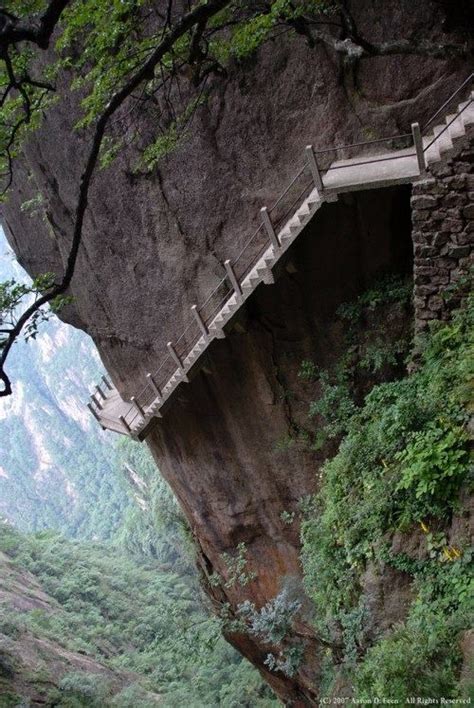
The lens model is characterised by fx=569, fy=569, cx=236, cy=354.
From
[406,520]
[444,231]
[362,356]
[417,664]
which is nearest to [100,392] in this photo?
[362,356]

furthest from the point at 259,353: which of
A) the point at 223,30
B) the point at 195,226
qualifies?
the point at 223,30

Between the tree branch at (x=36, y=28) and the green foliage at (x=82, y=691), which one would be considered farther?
the green foliage at (x=82, y=691)

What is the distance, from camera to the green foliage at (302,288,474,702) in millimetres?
4844

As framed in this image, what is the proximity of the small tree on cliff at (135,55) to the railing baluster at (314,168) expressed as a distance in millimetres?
1657

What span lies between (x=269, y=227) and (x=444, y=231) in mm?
2343

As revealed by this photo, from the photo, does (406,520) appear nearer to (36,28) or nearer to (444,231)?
(444,231)

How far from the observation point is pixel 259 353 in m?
10.2

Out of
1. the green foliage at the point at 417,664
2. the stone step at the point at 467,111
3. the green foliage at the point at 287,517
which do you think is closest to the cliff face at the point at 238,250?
the green foliage at the point at 287,517

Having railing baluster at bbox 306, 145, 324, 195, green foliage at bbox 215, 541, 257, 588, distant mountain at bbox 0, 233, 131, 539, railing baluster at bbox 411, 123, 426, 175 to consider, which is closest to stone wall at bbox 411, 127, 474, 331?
railing baluster at bbox 411, 123, 426, 175

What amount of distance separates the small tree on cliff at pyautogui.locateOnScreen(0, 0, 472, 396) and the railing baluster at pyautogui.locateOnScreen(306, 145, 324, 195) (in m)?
1.66

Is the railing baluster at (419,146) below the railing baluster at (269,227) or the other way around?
the other way around

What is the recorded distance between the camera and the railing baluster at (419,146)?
6.59m

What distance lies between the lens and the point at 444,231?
7.10 m

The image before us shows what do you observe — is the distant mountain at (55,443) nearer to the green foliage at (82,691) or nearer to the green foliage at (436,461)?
the green foliage at (82,691)
